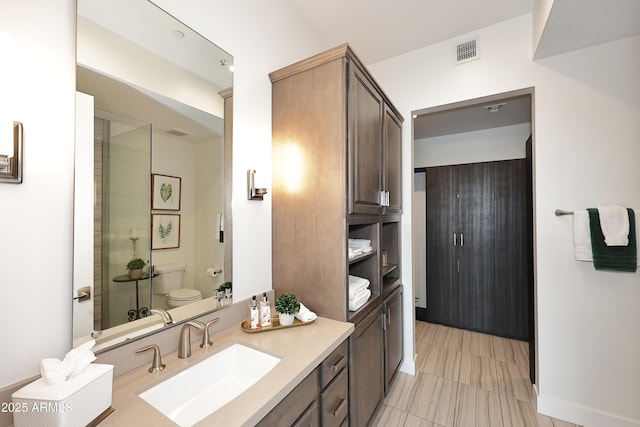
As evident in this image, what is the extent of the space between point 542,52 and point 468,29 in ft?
1.91

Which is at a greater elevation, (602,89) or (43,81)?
(602,89)

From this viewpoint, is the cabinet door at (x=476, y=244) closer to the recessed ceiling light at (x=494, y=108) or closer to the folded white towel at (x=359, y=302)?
the recessed ceiling light at (x=494, y=108)

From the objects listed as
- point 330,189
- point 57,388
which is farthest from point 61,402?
point 330,189

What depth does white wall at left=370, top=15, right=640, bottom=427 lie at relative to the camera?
176 cm

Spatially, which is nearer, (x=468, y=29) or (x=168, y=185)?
(x=168, y=185)

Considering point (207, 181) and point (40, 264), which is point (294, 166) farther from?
point (40, 264)

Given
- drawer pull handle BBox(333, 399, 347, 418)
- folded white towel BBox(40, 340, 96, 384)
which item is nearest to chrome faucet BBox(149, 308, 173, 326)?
folded white towel BBox(40, 340, 96, 384)

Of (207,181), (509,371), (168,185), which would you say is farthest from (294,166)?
(509,371)

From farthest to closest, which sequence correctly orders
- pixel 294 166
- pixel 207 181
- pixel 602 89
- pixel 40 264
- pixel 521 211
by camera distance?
pixel 521 211, pixel 602 89, pixel 294 166, pixel 207 181, pixel 40 264

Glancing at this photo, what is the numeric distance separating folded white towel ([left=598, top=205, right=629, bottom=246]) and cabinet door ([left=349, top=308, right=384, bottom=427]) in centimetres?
152

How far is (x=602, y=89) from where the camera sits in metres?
1.83

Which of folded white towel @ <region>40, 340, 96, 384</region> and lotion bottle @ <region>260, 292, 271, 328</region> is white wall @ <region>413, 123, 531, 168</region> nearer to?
lotion bottle @ <region>260, 292, 271, 328</region>

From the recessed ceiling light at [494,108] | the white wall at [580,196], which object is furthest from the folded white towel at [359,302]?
the recessed ceiling light at [494,108]

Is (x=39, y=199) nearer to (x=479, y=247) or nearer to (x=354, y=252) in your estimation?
(x=354, y=252)
